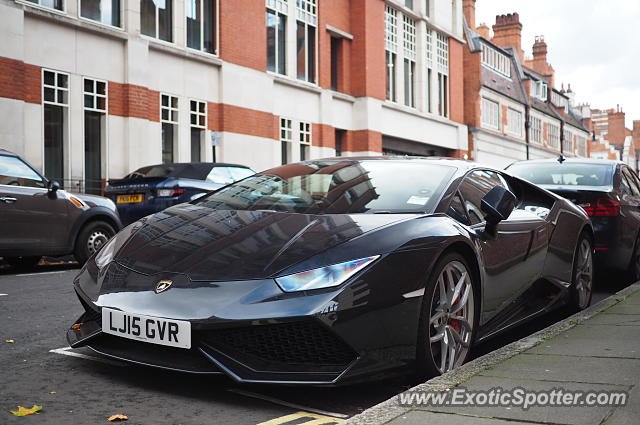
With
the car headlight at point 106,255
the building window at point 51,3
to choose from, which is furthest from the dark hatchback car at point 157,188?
the car headlight at point 106,255

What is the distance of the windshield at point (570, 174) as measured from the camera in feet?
27.4

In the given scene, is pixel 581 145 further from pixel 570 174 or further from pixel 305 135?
pixel 570 174

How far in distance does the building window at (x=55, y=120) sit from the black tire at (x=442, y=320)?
1342 cm

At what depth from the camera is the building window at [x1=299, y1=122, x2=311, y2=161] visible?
2488 centimetres

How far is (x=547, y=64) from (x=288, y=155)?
39554mm

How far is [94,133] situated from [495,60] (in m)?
31.3

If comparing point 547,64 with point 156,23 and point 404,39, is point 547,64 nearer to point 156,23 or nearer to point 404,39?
point 404,39

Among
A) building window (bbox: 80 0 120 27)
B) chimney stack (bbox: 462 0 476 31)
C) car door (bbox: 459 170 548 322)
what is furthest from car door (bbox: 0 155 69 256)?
chimney stack (bbox: 462 0 476 31)

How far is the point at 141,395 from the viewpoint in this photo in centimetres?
354

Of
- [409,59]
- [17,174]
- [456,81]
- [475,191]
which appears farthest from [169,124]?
[456,81]

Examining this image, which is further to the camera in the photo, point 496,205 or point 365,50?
point 365,50

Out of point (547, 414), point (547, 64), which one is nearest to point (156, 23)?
point (547, 414)

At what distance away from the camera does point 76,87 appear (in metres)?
16.5

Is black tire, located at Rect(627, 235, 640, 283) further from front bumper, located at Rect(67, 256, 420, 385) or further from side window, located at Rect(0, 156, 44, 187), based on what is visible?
side window, located at Rect(0, 156, 44, 187)
